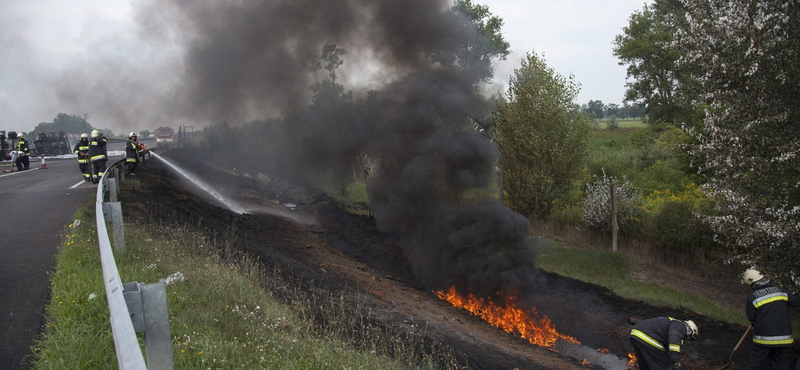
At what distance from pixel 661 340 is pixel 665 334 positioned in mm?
97

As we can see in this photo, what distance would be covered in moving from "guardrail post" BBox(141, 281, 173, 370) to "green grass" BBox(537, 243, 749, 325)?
9787 millimetres

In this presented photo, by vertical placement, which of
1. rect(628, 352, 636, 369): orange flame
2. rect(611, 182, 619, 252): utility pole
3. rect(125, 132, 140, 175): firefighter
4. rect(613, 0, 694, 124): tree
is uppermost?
rect(613, 0, 694, 124): tree

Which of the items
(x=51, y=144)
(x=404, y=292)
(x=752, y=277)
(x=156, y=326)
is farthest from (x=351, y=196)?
(x=51, y=144)

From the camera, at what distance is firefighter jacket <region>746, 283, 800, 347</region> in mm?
6629

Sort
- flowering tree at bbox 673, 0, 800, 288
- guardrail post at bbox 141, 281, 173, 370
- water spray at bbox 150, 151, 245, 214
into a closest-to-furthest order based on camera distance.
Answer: guardrail post at bbox 141, 281, 173, 370
flowering tree at bbox 673, 0, 800, 288
water spray at bbox 150, 151, 245, 214

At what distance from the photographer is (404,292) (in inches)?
433

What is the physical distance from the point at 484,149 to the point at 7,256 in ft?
33.2

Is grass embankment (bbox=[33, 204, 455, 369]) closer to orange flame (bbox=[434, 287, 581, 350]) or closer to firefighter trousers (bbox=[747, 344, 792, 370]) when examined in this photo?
orange flame (bbox=[434, 287, 581, 350])

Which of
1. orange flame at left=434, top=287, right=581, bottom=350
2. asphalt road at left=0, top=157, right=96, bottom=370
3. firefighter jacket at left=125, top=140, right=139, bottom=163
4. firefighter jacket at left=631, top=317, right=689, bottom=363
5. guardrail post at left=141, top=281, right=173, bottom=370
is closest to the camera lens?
guardrail post at left=141, top=281, right=173, bottom=370

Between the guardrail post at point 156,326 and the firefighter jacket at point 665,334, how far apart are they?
242 inches

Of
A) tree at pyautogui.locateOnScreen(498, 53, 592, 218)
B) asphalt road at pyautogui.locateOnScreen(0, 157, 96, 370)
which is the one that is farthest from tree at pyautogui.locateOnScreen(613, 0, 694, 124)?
asphalt road at pyautogui.locateOnScreen(0, 157, 96, 370)

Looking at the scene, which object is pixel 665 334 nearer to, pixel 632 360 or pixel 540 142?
pixel 632 360

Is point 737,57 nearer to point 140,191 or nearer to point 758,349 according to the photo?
point 758,349

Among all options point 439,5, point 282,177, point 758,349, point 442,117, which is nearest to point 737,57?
point 758,349
